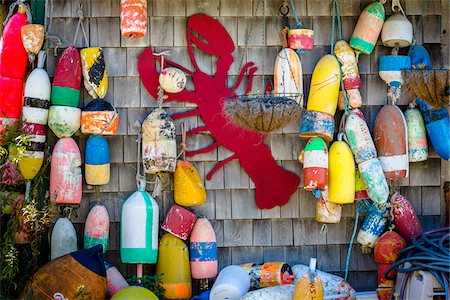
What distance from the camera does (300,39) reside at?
18.4 feet

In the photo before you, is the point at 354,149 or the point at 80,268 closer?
the point at 80,268

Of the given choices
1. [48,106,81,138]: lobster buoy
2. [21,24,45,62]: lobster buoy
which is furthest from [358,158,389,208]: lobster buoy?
[21,24,45,62]: lobster buoy

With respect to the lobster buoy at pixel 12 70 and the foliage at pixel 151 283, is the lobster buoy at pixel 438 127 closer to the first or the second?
the foliage at pixel 151 283

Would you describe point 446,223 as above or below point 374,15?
below

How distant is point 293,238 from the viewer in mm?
5797

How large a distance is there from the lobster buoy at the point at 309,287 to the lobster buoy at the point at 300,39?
141cm

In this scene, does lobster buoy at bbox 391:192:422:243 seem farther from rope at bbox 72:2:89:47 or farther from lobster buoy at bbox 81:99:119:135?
rope at bbox 72:2:89:47

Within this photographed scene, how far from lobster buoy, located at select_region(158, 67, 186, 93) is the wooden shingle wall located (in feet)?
0.55

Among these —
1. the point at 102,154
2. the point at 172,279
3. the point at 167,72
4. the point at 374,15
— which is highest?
the point at 374,15

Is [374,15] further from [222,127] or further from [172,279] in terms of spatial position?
[172,279]

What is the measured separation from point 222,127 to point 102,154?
31.5 inches

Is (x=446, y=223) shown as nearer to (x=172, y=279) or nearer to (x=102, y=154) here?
(x=172, y=279)

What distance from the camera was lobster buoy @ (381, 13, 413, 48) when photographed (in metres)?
5.66

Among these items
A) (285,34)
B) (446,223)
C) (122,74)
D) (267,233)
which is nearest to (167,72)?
(122,74)
